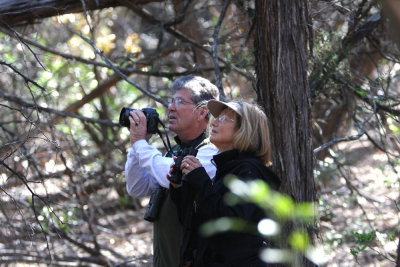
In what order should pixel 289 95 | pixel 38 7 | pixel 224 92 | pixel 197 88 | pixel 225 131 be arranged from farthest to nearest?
pixel 224 92, pixel 38 7, pixel 289 95, pixel 197 88, pixel 225 131

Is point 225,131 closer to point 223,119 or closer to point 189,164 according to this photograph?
point 223,119

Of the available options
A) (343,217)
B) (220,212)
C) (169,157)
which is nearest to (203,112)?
(169,157)

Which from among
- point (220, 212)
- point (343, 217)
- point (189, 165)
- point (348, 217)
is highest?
point (348, 217)

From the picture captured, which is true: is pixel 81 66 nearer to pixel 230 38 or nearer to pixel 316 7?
pixel 230 38

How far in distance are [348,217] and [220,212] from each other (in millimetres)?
5359

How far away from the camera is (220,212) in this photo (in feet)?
7.68

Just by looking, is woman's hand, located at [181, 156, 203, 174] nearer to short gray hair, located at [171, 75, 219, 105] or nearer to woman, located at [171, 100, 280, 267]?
woman, located at [171, 100, 280, 267]

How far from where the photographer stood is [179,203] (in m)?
2.66

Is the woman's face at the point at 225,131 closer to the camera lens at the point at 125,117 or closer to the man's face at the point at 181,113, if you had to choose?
the man's face at the point at 181,113

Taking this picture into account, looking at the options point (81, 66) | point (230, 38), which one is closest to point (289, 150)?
point (230, 38)

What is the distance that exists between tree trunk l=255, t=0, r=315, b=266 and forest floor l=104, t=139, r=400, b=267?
178 centimetres

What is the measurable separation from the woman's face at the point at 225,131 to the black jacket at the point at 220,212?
0.31 ft

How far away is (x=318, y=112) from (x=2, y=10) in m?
3.43

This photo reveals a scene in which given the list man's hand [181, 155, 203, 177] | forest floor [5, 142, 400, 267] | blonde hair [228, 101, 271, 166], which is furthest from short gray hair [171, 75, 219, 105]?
forest floor [5, 142, 400, 267]
